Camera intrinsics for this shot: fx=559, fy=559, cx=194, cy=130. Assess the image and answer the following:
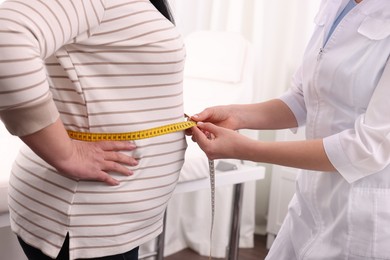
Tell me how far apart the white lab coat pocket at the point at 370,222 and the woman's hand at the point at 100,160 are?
477 mm

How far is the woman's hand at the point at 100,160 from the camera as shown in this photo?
1.02 m

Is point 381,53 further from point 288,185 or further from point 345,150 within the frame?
point 288,185

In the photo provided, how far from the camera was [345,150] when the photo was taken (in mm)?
1140

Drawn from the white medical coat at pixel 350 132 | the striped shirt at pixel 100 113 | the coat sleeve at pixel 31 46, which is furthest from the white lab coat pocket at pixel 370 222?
the coat sleeve at pixel 31 46

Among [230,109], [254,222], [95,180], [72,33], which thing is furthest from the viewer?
[254,222]

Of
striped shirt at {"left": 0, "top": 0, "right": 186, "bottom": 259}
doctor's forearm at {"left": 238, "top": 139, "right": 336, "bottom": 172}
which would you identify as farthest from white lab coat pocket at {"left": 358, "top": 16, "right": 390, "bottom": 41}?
striped shirt at {"left": 0, "top": 0, "right": 186, "bottom": 259}

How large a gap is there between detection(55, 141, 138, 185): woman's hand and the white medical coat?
1.39ft

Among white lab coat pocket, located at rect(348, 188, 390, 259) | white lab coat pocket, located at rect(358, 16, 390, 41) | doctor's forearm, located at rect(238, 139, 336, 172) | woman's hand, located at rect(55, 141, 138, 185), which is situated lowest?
white lab coat pocket, located at rect(348, 188, 390, 259)

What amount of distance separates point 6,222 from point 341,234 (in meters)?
0.90

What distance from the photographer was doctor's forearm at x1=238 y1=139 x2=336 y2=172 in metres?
1.17

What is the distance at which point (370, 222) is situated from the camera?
1.16m

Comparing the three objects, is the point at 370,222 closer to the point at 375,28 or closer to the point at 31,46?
the point at 375,28

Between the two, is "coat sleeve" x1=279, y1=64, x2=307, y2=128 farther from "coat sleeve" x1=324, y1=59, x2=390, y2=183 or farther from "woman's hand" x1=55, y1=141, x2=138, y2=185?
"woman's hand" x1=55, y1=141, x2=138, y2=185

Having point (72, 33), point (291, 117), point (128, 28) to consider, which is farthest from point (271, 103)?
point (72, 33)
